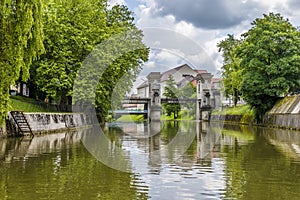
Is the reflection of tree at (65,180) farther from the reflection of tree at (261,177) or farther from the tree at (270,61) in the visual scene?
the tree at (270,61)

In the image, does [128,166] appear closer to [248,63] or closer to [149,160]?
[149,160]

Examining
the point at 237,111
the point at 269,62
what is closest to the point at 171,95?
the point at 237,111

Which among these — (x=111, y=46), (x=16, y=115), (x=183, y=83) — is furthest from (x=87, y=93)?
(x=183, y=83)

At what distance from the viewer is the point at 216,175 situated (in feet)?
40.8

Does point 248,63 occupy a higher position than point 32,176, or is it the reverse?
point 248,63

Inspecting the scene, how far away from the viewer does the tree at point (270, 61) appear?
161 feet

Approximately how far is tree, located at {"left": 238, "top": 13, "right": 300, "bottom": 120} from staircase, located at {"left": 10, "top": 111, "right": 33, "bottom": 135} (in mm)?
31473

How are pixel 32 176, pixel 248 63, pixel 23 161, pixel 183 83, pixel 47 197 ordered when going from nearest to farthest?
pixel 47 197 < pixel 32 176 < pixel 23 161 < pixel 248 63 < pixel 183 83

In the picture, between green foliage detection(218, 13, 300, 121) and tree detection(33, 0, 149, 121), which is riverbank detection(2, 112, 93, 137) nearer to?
tree detection(33, 0, 149, 121)

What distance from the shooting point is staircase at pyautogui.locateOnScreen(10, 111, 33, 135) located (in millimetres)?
27344

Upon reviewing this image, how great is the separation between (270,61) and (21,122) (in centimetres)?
3442

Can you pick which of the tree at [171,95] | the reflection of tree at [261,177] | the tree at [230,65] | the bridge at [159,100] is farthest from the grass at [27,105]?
the tree at [171,95]

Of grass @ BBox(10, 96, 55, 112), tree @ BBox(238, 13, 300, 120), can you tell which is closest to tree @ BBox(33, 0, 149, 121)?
grass @ BBox(10, 96, 55, 112)

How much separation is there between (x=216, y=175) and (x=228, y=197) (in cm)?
305
